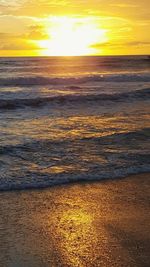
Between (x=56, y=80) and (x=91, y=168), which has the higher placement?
(x=91, y=168)

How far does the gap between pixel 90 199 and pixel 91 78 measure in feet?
98.8

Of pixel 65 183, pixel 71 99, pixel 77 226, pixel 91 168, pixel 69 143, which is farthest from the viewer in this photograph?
pixel 71 99

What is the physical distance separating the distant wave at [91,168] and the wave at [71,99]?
815 cm

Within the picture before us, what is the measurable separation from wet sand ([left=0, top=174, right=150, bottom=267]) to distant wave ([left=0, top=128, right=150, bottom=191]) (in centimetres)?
36

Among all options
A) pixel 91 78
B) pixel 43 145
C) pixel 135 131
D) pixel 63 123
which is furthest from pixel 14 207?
pixel 91 78

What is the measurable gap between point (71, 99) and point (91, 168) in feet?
43.0

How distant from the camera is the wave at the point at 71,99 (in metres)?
18.4

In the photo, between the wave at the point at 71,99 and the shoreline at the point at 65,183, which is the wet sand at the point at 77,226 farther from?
the wave at the point at 71,99

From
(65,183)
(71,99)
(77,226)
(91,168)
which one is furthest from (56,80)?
(77,226)

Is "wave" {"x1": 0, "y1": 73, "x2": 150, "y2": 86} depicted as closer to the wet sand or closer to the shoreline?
the shoreline

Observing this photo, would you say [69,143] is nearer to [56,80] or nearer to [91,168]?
[91,168]

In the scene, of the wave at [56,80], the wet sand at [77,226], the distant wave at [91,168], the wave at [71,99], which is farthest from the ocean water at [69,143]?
the wave at [56,80]

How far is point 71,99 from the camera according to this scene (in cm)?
2070

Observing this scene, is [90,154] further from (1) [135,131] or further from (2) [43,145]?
(1) [135,131]
